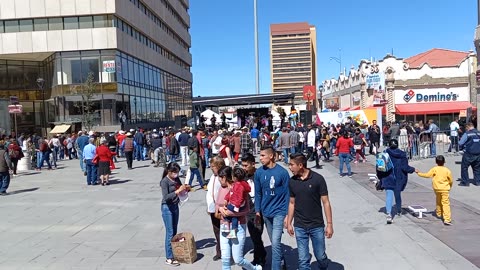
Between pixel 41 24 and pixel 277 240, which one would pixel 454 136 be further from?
pixel 41 24

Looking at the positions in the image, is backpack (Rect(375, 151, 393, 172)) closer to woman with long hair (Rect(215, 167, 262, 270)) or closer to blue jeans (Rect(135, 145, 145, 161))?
woman with long hair (Rect(215, 167, 262, 270))

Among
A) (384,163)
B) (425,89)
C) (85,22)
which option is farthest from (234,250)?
(425,89)

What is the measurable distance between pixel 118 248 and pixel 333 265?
3.54m

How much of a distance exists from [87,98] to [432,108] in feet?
90.5

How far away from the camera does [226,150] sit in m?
13.3

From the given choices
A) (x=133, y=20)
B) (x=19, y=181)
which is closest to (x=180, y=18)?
(x=133, y=20)

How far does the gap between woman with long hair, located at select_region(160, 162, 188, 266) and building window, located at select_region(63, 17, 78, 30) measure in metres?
31.6

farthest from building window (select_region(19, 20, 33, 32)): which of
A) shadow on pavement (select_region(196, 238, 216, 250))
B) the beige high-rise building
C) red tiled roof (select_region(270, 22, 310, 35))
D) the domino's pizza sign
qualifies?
red tiled roof (select_region(270, 22, 310, 35))

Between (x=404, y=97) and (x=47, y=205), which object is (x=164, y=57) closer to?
(x=404, y=97)

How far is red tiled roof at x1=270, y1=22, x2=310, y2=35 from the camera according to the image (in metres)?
187

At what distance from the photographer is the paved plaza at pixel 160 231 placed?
6.47 meters

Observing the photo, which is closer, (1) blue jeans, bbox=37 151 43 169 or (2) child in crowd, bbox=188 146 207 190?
(2) child in crowd, bbox=188 146 207 190

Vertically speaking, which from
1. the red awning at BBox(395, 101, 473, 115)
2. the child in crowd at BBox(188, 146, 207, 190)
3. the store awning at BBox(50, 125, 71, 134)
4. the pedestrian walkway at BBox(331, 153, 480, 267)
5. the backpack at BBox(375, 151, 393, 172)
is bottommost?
the pedestrian walkway at BBox(331, 153, 480, 267)

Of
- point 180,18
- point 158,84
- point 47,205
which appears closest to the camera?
point 47,205
